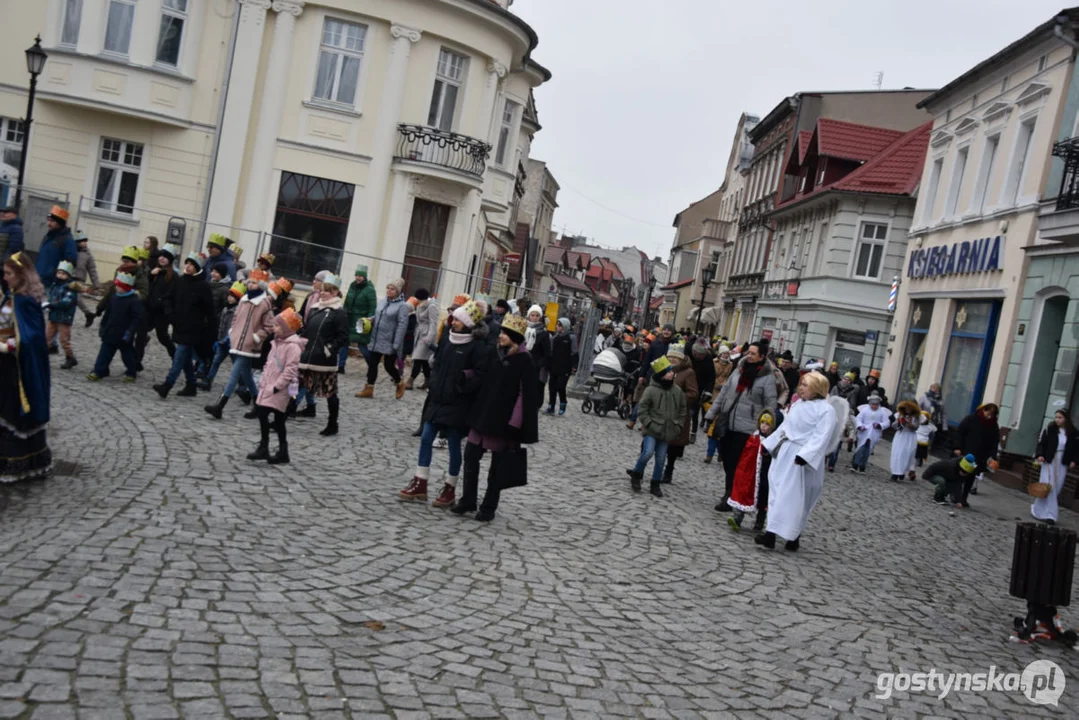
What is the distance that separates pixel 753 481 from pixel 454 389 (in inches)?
141

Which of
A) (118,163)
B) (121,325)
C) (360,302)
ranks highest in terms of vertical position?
(118,163)

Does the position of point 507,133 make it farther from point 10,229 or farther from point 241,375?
point 241,375

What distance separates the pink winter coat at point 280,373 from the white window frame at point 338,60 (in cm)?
1661

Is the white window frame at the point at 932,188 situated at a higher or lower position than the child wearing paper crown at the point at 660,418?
higher

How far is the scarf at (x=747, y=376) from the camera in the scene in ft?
40.7

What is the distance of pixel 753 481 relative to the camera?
11.2 metres

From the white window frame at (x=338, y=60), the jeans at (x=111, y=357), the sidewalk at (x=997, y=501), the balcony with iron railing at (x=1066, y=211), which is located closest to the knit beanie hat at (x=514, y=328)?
the jeans at (x=111, y=357)

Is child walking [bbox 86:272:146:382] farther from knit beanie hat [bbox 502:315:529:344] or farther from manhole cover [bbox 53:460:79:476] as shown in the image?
knit beanie hat [bbox 502:315:529:344]

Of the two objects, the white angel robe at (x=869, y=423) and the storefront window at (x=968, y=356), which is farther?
the storefront window at (x=968, y=356)

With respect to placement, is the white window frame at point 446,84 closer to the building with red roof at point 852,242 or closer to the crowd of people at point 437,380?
the crowd of people at point 437,380

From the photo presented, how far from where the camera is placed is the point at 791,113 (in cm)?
4744

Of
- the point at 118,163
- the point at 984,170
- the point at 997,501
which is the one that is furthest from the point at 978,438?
the point at 118,163

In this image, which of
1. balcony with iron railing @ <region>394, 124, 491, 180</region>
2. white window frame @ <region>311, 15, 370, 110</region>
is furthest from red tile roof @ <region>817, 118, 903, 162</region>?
white window frame @ <region>311, 15, 370, 110</region>

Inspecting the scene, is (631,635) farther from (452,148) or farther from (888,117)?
(888,117)
